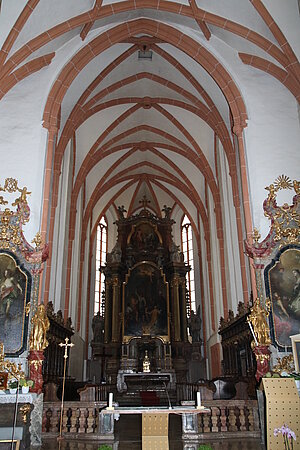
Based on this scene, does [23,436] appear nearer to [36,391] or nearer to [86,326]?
[36,391]

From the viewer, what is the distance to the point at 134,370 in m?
19.3

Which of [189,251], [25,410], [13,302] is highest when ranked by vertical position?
[189,251]

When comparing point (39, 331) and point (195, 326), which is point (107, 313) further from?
point (39, 331)

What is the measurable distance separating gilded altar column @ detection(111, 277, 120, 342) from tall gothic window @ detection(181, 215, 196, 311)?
412 cm

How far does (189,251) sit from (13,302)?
1557 centimetres

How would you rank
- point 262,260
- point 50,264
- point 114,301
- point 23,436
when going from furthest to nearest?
point 114,301, point 50,264, point 262,260, point 23,436

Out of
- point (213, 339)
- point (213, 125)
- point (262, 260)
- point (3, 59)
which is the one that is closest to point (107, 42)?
point (3, 59)

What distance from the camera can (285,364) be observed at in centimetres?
996

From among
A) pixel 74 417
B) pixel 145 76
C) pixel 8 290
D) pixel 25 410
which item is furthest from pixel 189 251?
pixel 25 410

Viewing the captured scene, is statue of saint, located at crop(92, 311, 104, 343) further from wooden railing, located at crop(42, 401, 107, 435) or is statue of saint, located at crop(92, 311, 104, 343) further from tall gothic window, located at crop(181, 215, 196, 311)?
Result: wooden railing, located at crop(42, 401, 107, 435)

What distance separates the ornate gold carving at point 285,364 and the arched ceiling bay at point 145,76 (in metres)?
6.43

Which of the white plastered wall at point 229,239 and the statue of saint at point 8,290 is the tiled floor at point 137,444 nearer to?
the statue of saint at point 8,290

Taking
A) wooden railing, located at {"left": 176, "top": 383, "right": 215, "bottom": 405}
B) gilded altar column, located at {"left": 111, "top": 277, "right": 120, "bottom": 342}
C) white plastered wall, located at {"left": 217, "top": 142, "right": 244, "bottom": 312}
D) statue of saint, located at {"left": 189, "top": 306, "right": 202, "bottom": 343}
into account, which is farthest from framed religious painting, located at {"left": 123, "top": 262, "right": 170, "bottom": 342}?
white plastered wall, located at {"left": 217, "top": 142, "right": 244, "bottom": 312}

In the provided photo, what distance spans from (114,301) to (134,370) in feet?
12.0
